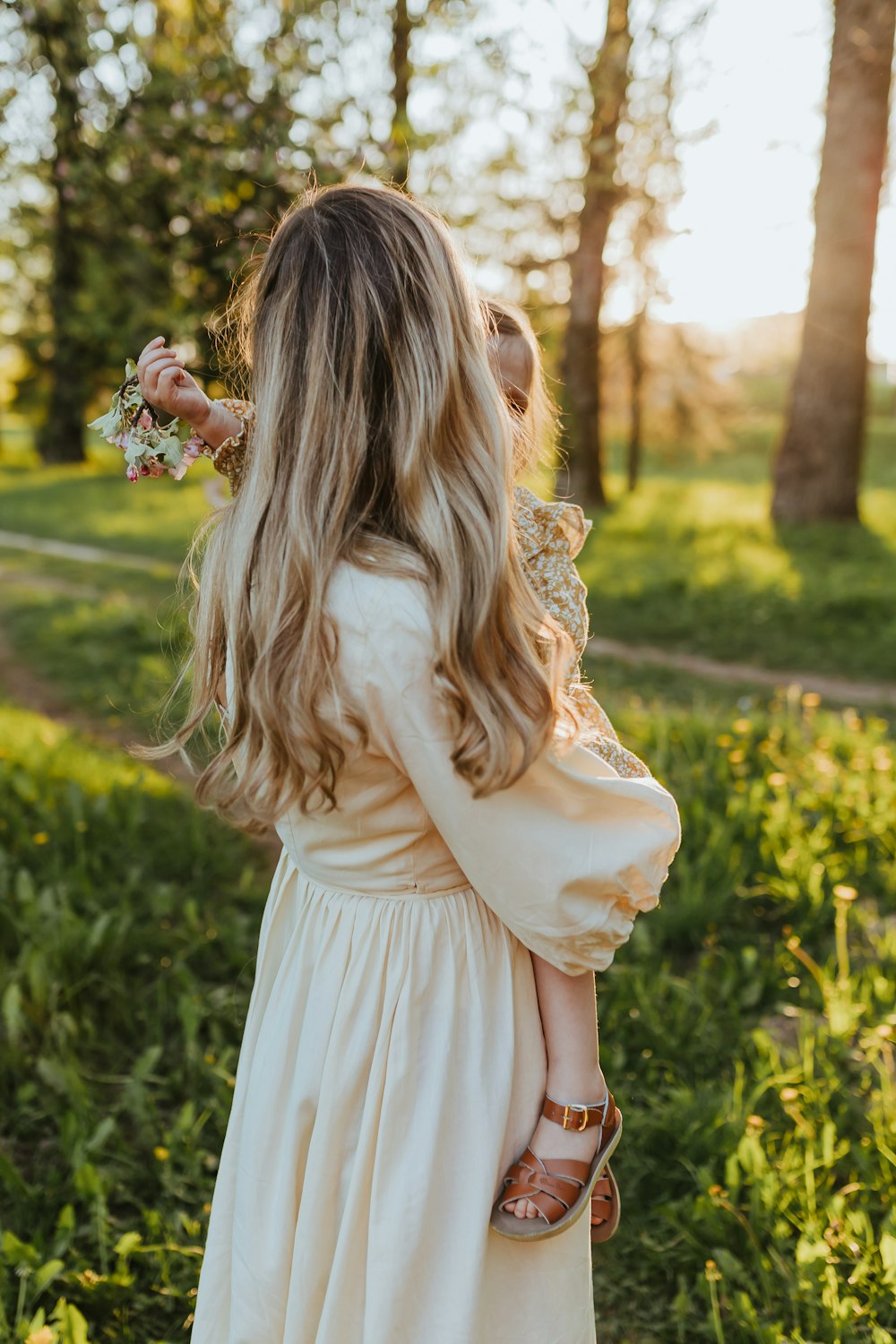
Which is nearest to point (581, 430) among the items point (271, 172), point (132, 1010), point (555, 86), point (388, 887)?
point (555, 86)

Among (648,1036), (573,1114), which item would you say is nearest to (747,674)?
(648,1036)

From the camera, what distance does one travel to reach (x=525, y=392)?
1899 mm

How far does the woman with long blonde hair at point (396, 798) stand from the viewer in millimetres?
1251

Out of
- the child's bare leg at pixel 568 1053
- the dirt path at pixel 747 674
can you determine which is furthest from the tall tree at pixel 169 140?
the dirt path at pixel 747 674

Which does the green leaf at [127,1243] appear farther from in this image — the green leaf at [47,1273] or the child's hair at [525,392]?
the child's hair at [525,392]

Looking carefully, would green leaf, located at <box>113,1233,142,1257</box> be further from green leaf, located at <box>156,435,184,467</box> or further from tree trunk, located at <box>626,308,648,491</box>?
tree trunk, located at <box>626,308,648,491</box>

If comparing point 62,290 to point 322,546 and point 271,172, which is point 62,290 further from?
point 322,546

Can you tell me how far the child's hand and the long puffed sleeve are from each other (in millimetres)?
431

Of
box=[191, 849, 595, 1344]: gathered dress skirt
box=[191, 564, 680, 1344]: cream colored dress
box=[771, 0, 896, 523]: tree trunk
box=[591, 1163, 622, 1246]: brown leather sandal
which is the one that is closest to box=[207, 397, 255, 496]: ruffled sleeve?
box=[191, 564, 680, 1344]: cream colored dress

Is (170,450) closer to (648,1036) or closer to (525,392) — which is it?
(525,392)

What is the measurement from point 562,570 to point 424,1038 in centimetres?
64

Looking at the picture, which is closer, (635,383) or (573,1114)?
(573,1114)

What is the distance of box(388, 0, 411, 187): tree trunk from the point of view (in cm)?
436

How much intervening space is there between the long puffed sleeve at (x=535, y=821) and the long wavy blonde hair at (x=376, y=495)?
0.03 metres
